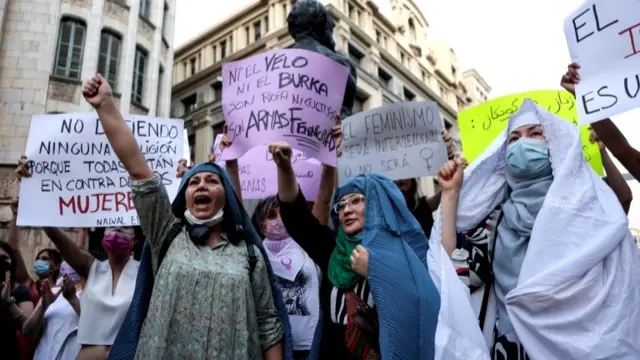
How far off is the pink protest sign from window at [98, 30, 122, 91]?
14.6 metres

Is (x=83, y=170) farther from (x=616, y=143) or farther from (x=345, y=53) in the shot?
(x=345, y=53)

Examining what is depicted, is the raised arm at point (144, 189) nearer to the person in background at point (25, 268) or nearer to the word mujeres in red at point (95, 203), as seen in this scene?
the word mujeres in red at point (95, 203)

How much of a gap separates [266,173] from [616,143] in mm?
2236

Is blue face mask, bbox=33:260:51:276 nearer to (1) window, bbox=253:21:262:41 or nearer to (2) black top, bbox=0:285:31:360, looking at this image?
(2) black top, bbox=0:285:31:360

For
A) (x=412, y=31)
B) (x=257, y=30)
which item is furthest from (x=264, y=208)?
(x=412, y=31)

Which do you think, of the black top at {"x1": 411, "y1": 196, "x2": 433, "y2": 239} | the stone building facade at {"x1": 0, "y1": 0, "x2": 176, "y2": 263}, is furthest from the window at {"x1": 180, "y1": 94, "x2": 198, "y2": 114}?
the black top at {"x1": 411, "y1": 196, "x2": 433, "y2": 239}

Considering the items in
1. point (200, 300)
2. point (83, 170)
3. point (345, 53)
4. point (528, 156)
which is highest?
point (345, 53)

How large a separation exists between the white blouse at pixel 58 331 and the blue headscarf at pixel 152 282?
1627mm

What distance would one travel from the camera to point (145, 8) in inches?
741

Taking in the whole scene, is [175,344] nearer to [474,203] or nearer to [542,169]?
[474,203]

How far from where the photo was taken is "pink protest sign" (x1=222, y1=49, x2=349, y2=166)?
3002 millimetres

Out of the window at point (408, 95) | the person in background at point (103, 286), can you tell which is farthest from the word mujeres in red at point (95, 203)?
the window at point (408, 95)

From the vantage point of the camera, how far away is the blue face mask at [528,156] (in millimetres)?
2301

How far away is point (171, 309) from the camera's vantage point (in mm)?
Answer: 2035
